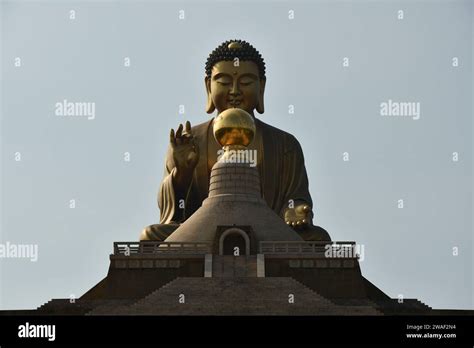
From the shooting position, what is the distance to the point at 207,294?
80.4ft

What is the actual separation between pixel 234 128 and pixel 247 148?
103 inches

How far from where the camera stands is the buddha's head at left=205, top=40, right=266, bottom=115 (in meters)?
36.0

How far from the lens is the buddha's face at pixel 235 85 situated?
3597 cm

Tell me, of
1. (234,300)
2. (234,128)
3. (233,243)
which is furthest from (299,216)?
(234,300)

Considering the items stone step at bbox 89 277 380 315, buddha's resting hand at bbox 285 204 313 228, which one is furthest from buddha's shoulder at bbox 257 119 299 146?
stone step at bbox 89 277 380 315

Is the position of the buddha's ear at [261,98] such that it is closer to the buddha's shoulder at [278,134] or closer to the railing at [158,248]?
the buddha's shoulder at [278,134]

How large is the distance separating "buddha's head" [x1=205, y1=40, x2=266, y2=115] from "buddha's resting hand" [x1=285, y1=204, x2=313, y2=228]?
4.18 meters

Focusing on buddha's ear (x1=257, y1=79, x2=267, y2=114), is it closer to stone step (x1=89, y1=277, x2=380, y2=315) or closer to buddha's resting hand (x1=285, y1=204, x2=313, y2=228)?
buddha's resting hand (x1=285, y1=204, x2=313, y2=228)

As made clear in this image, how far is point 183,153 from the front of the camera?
33.0m

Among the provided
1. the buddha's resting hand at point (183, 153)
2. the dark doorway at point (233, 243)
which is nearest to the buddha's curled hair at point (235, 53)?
the buddha's resting hand at point (183, 153)

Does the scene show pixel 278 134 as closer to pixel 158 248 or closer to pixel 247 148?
pixel 247 148
